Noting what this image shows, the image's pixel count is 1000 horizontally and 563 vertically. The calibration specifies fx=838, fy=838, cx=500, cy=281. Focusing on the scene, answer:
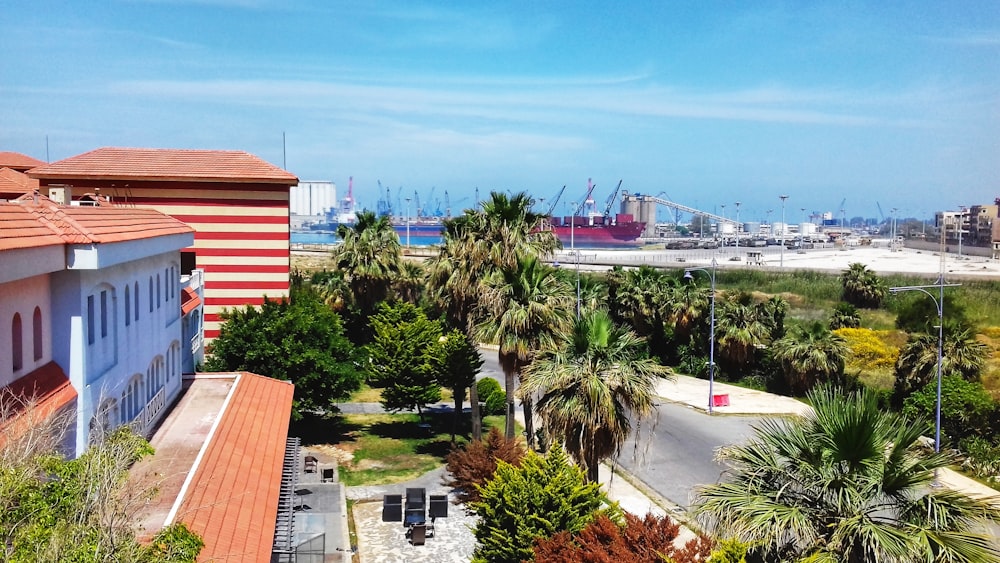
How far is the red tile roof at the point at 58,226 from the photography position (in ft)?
35.7

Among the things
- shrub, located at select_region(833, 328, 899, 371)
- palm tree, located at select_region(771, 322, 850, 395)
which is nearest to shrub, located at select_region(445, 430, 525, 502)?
palm tree, located at select_region(771, 322, 850, 395)

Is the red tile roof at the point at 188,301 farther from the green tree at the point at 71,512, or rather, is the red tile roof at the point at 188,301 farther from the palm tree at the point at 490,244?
the green tree at the point at 71,512

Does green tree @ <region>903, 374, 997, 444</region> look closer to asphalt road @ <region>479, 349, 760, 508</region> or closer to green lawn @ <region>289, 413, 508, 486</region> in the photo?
asphalt road @ <region>479, 349, 760, 508</region>

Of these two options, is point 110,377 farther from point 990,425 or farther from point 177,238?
point 990,425

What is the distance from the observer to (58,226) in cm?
1267

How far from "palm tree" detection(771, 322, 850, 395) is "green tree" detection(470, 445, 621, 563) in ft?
90.2

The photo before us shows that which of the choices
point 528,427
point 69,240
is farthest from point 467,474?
point 69,240

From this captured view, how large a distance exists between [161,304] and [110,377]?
603cm

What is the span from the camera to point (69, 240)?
41.1 ft

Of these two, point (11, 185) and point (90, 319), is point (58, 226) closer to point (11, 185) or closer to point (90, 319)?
point (90, 319)

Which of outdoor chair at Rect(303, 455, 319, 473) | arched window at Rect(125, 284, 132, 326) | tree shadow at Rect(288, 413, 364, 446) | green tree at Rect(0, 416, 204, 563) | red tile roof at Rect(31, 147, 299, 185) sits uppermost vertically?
red tile roof at Rect(31, 147, 299, 185)

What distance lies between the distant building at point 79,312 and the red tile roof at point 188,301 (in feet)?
19.8

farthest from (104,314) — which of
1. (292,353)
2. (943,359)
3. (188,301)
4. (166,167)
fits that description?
(943,359)

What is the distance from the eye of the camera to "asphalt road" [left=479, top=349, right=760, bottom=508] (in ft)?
91.8
